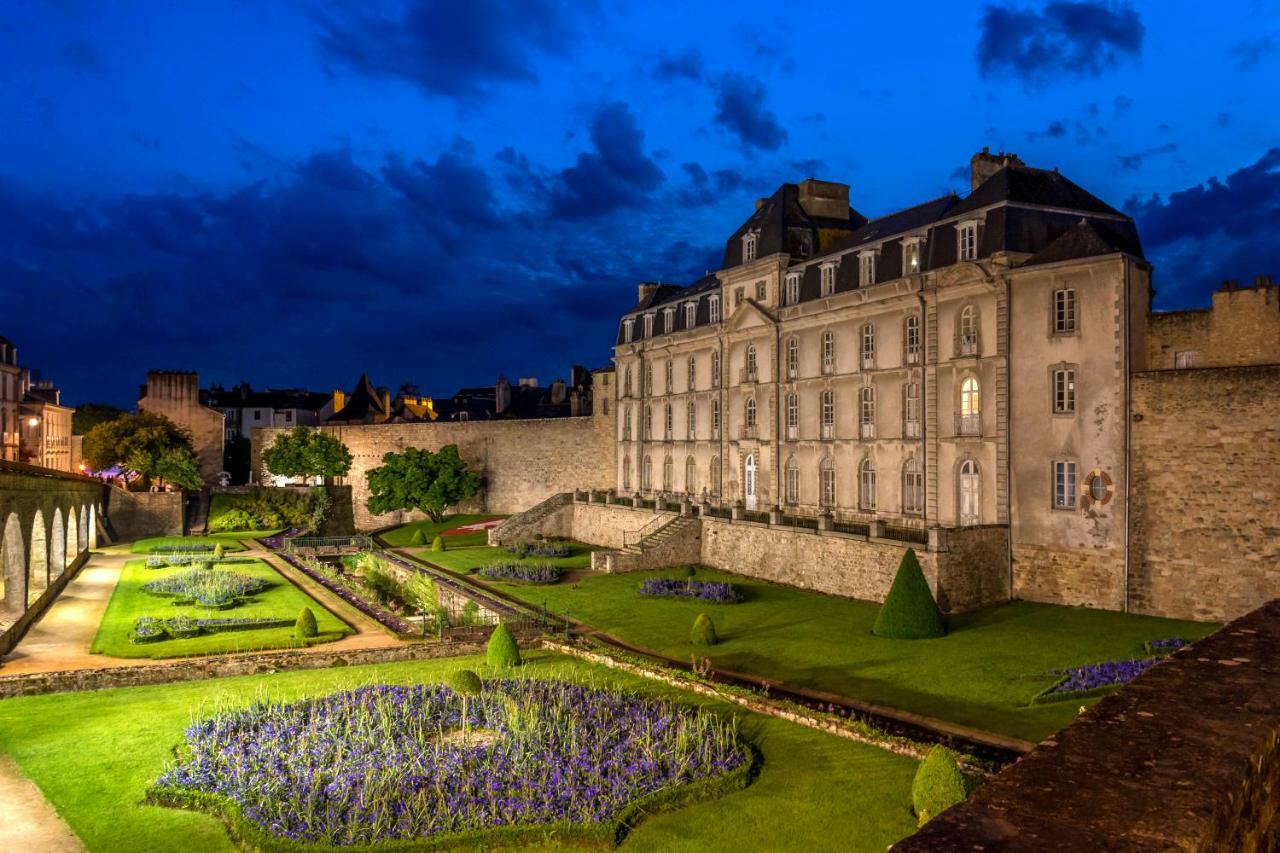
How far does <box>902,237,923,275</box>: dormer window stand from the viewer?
108 feet

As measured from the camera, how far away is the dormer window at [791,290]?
1545 inches

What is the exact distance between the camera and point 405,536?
53906 millimetres

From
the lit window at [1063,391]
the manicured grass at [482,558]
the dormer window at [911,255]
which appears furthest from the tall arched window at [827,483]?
the lit window at [1063,391]

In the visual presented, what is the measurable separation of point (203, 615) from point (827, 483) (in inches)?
901

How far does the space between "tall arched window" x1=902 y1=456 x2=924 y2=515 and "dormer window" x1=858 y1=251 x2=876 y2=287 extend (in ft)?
23.1

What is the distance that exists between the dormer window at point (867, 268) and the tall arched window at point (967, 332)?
5.07m

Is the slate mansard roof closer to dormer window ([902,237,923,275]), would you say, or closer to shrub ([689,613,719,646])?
dormer window ([902,237,923,275])

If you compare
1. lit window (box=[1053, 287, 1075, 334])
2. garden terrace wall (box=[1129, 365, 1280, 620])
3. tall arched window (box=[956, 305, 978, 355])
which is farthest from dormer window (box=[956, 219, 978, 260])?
garden terrace wall (box=[1129, 365, 1280, 620])

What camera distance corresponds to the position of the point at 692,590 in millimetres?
31641

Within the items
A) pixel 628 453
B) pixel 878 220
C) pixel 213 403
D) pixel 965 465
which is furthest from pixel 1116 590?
pixel 213 403

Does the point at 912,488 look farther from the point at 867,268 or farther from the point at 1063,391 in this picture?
the point at 867,268

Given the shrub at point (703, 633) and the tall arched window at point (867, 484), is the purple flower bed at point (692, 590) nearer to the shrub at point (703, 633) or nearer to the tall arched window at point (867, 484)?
the shrub at point (703, 633)

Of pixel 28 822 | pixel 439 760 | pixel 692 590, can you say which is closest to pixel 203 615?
pixel 692 590

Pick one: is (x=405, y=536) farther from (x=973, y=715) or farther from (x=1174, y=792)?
(x=1174, y=792)
